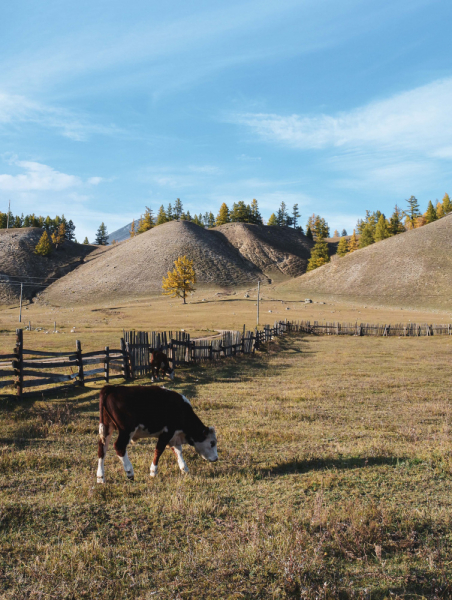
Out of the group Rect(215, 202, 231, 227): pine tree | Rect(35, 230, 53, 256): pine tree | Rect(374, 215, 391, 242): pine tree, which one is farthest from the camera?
Rect(215, 202, 231, 227): pine tree

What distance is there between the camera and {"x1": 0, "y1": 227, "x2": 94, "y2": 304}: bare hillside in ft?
373

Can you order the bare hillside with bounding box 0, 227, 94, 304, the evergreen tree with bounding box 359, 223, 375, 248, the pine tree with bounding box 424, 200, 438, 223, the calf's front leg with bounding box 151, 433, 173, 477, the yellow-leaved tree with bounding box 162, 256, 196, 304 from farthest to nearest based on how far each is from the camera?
the pine tree with bounding box 424, 200, 438, 223
the evergreen tree with bounding box 359, 223, 375, 248
the bare hillside with bounding box 0, 227, 94, 304
the yellow-leaved tree with bounding box 162, 256, 196, 304
the calf's front leg with bounding box 151, 433, 173, 477

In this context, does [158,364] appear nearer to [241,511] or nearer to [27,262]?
[241,511]

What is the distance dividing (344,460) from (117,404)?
15.6 ft

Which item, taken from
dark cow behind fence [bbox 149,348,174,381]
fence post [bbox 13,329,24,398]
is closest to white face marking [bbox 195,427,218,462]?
fence post [bbox 13,329,24,398]

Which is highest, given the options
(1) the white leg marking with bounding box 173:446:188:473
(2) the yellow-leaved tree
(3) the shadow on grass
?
(2) the yellow-leaved tree

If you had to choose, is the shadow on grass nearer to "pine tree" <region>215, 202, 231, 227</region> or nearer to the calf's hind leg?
the calf's hind leg

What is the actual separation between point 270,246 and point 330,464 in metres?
159

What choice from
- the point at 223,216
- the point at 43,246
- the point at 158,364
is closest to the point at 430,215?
the point at 223,216

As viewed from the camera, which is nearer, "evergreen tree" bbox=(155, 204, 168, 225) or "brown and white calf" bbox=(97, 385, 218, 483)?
"brown and white calf" bbox=(97, 385, 218, 483)

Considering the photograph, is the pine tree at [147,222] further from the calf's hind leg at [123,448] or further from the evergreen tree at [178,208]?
the calf's hind leg at [123,448]

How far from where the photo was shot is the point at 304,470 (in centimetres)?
775

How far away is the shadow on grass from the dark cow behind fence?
432 inches

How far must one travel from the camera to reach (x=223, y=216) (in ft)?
610
